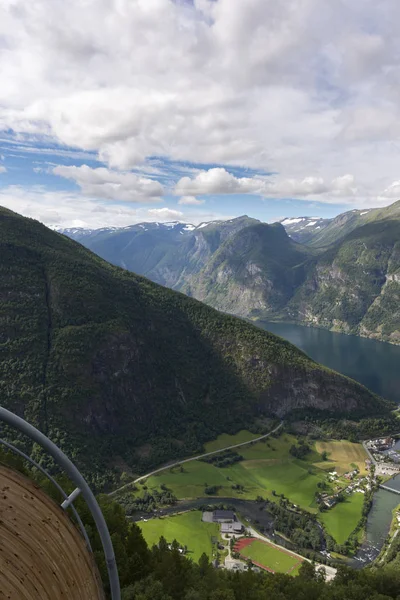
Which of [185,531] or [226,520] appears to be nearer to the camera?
[185,531]

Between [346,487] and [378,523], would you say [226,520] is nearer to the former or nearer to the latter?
[378,523]

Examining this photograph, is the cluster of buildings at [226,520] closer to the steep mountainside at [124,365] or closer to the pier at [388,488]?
the steep mountainside at [124,365]

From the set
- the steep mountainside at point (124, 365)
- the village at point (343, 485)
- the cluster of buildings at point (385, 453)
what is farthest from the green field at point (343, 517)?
the steep mountainside at point (124, 365)

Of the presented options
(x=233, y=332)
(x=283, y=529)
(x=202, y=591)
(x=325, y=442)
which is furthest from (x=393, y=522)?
(x=233, y=332)

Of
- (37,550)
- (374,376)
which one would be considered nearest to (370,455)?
(374,376)

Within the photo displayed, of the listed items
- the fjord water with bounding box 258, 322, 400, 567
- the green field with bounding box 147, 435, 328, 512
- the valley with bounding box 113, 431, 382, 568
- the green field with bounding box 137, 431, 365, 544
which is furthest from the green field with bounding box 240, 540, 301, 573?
the green field with bounding box 147, 435, 328, 512

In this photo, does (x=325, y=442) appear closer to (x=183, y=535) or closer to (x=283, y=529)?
(x=283, y=529)

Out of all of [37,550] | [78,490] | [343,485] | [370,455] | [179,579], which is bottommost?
[370,455]
